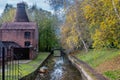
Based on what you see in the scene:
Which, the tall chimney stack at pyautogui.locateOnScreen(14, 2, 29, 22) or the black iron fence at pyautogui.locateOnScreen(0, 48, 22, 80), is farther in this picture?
the tall chimney stack at pyautogui.locateOnScreen(14, 2, 29, 22)

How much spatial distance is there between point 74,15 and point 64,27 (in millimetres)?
10273

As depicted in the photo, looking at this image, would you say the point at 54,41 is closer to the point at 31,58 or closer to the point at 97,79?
the point at 31,58

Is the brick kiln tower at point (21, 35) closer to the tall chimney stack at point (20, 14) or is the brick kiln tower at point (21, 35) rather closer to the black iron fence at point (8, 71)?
the tall chimney stack at point (20, 14)

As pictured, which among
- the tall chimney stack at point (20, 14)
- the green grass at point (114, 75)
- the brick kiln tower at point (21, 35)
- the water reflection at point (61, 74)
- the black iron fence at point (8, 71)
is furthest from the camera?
the tall chimney stack at point (20, 14)

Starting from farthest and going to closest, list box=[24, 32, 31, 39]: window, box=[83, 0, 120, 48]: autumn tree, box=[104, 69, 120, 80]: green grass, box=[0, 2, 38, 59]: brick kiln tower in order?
1. box=[24, 32, 31, 39]: window
2. box=[0, 2, 38, 59]: brick kiln tower
3. box=[83, 0, 120, 48]: autumn tree
4. box=[104, 69, 120, 80]: green grass

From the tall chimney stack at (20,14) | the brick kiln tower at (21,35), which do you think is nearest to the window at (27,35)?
the brick kiln tower at (21,35)

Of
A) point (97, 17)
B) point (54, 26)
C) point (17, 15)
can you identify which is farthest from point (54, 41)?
point (97, 17)

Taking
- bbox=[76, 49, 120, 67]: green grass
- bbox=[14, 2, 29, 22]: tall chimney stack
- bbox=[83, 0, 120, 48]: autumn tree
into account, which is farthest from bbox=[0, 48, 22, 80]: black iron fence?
bbox=[14, 2, 29, 22]: tall chimney stack

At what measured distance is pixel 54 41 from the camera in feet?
280

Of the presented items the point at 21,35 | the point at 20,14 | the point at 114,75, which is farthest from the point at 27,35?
the point at 114,75

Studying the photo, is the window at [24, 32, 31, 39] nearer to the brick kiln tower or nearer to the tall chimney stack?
the brick kiln tower

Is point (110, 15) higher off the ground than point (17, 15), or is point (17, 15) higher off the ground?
point (17, 15)

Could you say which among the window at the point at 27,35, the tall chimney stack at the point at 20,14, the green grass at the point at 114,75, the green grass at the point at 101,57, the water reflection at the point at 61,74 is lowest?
the water reflection at the point at 61,74

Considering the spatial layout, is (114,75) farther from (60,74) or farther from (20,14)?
(20,14)
